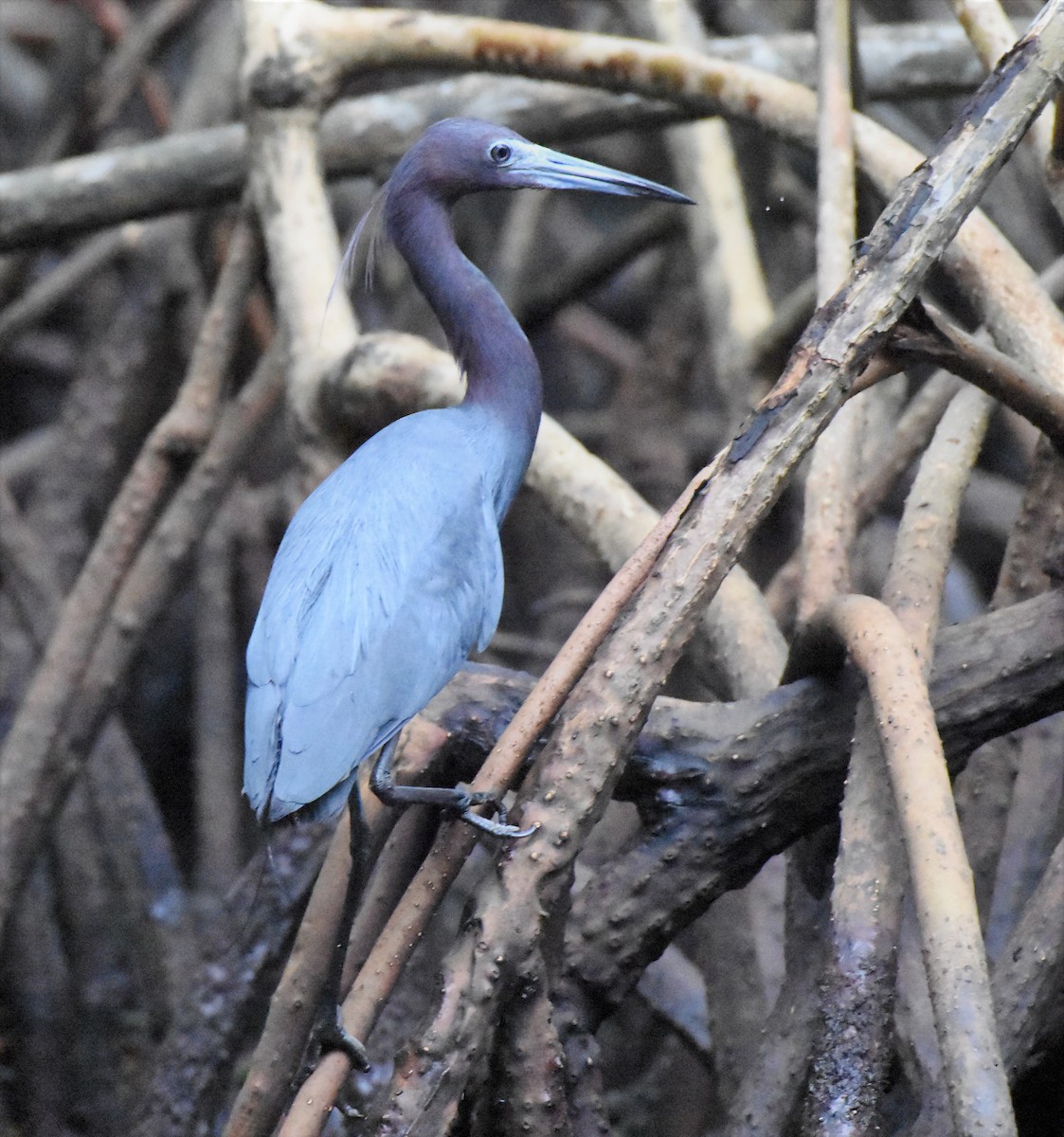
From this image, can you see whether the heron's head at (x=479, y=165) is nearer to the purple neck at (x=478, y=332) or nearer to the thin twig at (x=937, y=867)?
the purple neck at (x=478, y=332)

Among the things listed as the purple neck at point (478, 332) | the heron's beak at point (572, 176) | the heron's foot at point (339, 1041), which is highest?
the heron's beak at point (572, 176)

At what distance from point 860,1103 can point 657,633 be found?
466 millimetres

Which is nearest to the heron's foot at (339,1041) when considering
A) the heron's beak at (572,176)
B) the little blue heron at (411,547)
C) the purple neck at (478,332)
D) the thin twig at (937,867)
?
the little blue heron at (411,547)

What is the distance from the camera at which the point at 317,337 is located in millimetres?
2340

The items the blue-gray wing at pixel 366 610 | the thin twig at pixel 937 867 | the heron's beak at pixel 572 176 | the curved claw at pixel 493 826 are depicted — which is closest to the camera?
the thin twig at pixel 937 867

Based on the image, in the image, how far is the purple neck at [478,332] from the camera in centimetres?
179

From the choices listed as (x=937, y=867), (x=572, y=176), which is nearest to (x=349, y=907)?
(x=937, y=867)

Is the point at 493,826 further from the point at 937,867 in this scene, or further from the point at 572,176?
the point at 572,176

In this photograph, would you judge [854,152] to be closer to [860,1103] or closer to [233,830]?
[860,1103]

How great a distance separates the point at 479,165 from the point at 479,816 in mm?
907

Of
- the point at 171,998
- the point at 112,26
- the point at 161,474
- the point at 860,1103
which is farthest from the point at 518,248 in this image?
the point at 860,1103

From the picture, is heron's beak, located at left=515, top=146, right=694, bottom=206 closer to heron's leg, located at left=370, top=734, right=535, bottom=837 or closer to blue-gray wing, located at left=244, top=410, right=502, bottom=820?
blue-gray wing, located at left=244, top=410, right=502, bottom=820

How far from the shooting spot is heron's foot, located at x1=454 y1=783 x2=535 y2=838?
4.26ft

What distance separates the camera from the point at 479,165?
1812 mm
